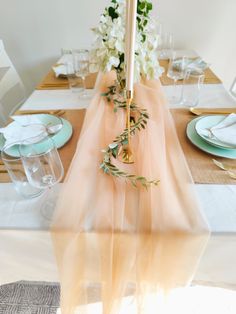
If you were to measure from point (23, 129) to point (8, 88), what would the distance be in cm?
85

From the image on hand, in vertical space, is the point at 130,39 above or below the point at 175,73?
above

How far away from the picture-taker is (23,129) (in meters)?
0.84

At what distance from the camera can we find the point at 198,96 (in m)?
1.04

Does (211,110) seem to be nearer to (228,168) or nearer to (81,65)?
(228,168)

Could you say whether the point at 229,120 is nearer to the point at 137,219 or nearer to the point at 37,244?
the point at 137,219

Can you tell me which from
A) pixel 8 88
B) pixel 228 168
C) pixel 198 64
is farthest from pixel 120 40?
pixel 8 88

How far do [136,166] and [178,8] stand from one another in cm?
154

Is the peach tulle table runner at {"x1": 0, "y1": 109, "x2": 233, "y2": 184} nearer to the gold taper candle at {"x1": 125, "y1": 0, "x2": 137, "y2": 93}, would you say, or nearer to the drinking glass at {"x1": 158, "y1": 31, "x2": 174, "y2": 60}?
the gold taper candle at {"x1": 125, "y1": 0, "x2": 137, "y2": 93}

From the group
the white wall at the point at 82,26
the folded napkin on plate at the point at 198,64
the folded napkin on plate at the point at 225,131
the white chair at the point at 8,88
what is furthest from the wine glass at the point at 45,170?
the white wall at the point at 82,26

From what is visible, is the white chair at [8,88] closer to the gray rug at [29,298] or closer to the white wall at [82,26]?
the white wall at [82,26]

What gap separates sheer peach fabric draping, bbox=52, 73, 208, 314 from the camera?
0.52 m

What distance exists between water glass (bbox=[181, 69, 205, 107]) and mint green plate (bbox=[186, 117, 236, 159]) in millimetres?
235

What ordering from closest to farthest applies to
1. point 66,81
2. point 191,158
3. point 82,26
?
point 191,158
point 66,81
point 82,26

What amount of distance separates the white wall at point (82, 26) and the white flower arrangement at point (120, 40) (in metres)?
1.05
